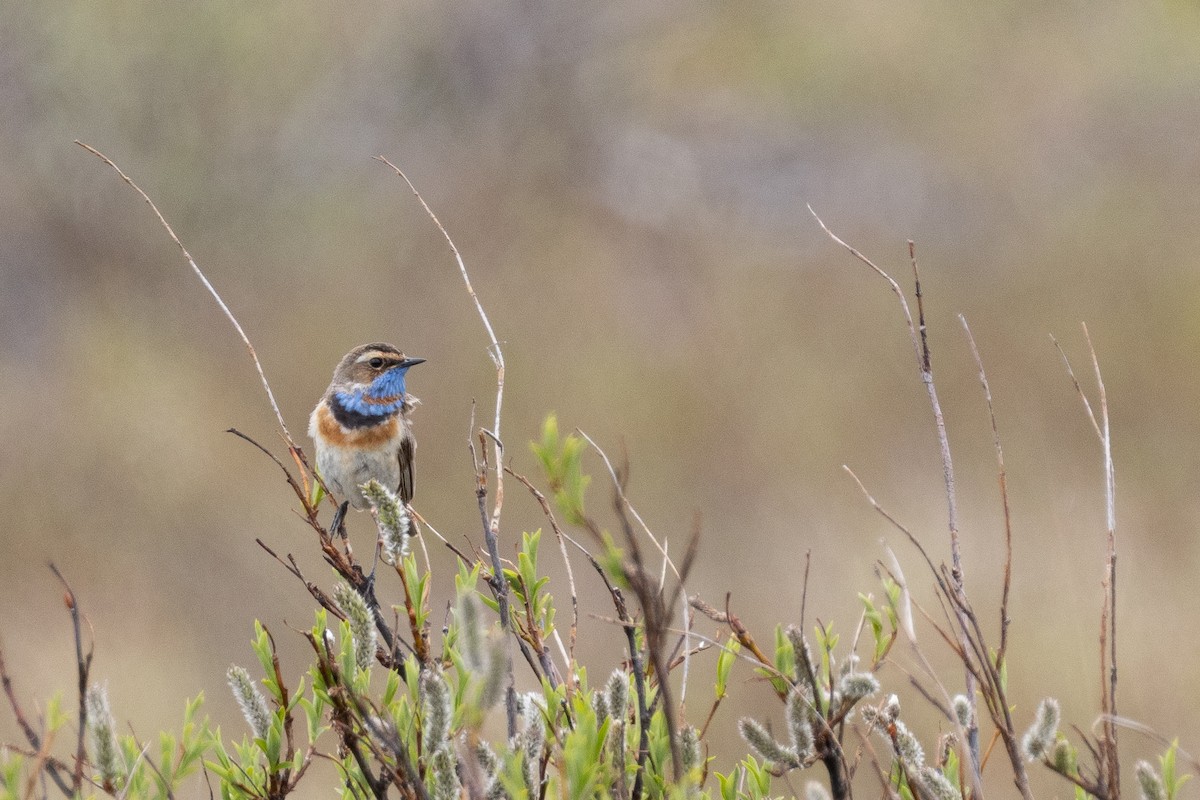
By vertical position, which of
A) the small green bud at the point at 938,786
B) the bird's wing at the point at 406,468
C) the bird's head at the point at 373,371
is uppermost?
the bird's head at the point at 373,371

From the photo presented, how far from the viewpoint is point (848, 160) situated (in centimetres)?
1270

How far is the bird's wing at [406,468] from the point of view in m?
4.76

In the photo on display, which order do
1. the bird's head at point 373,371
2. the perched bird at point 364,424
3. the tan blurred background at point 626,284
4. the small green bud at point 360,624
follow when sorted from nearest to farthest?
the small green bud at point 360,624 → the perched bird at point 364,424 → the bird's head at point 373,371 → the tan blurred background at point 626,284

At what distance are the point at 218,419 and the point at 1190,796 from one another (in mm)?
7545

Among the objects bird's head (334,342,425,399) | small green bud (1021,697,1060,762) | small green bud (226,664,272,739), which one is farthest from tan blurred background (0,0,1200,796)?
small green bud (226,664,272,739)

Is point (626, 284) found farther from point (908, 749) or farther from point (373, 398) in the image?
point (908, 749)

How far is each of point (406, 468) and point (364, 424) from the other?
0.30 meters

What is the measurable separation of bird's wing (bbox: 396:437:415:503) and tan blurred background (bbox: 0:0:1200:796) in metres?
3.22

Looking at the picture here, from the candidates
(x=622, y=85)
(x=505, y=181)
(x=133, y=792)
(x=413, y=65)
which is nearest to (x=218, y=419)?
(x=505, y=181)

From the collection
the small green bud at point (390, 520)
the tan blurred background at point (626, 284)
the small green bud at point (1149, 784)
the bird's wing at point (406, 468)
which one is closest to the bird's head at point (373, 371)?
the bird's wing at point (406, 468)

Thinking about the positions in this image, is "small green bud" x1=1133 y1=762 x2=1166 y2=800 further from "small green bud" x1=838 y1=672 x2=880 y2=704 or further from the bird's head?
the bird's head

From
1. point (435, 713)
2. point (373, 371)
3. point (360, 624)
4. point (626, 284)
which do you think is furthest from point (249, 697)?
point (626, 284)

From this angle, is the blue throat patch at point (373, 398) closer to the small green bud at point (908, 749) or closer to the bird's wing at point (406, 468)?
the bird's wing at point (406, 468)

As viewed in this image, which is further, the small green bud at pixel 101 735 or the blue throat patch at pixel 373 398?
the blue throat patch at pixel 373 398
